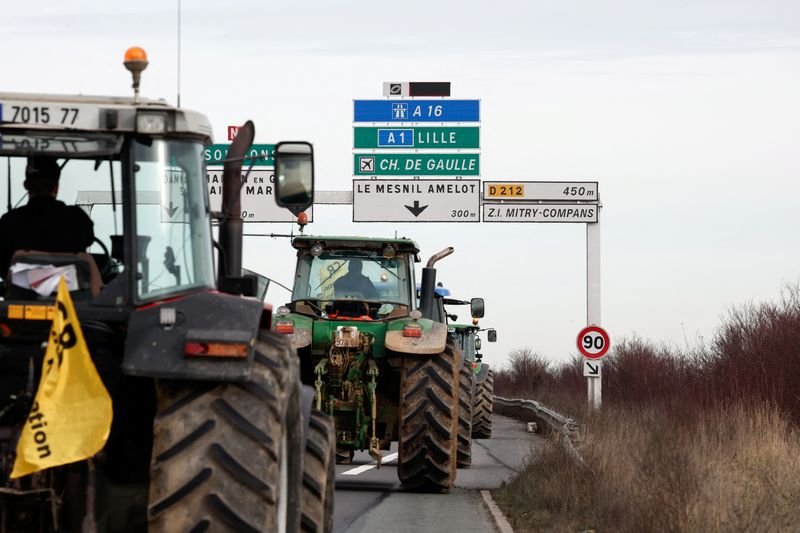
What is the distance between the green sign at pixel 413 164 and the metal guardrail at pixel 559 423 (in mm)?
5225

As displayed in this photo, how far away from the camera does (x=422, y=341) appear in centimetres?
1683

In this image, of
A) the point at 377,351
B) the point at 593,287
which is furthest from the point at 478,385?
the point at 377,351

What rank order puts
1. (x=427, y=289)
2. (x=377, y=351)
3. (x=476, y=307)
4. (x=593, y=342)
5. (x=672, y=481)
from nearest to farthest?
(x=672, y=481)
(x=377, y=351)
(x=427, y=289)
(x=476, y=307)
(x=593, y=342)

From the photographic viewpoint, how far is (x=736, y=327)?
83.2 feet

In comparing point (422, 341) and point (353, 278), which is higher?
point (353, 278)

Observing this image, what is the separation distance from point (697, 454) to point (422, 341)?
129 inches

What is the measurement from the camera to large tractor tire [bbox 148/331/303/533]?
247 inches

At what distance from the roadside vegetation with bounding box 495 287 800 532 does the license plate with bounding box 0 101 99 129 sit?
18.9 feet

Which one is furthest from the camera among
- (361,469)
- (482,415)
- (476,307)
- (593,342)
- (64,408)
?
(593,342)

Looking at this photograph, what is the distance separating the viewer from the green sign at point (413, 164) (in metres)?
29.8

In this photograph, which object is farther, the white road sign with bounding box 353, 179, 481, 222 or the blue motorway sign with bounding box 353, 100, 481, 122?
the white road sign with bounding box 353, 179, 481, 222

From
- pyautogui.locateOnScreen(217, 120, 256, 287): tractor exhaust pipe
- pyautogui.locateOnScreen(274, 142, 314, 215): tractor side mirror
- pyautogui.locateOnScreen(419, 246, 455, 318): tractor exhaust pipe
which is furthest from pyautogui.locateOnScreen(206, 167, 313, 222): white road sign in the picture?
pyautogui.locateOnScreen(274, 142, 314, 215): tractor side mirror

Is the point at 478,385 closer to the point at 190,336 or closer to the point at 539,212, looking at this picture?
the point at 539,212

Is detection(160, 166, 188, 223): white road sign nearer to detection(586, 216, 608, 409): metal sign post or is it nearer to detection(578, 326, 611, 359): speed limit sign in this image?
detection(586, 216, 608, 409): metal sign post
